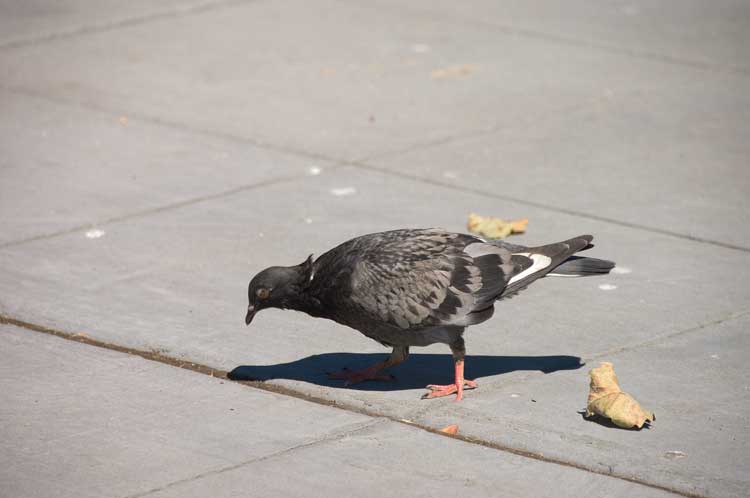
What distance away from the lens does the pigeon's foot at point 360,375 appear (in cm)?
618

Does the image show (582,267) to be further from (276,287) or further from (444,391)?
(276,287)

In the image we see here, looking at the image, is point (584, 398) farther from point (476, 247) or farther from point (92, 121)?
point (92, 121)

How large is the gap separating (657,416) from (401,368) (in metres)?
1.32

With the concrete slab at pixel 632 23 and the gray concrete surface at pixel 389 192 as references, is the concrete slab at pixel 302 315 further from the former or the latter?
the concrete slab at pixel 632 23

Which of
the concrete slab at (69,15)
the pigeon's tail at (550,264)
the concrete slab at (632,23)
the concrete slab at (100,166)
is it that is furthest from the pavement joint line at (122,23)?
the pigeon's tail at (550,264)

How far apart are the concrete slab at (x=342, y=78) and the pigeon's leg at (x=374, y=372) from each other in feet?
11.0

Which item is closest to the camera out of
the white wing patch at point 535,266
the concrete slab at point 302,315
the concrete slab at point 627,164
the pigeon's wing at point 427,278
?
the pigeon's wing at point 427,278

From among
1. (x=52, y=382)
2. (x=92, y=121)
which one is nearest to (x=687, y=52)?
(x=92, y=121)

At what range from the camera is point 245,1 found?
13.5 metres

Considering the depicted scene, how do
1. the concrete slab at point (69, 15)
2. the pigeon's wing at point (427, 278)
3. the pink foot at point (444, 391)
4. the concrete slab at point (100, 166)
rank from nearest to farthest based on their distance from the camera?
the pigeon's wing at point (427, 278)
the pink foot at point (444, 391)
the concrete slab at point (100, 166)
the concrete slab at point (69, 15)

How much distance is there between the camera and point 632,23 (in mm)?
12977

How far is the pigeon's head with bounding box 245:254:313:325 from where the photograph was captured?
5996mm

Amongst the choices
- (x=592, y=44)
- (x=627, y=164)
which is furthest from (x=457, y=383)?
(x=592, y=44)

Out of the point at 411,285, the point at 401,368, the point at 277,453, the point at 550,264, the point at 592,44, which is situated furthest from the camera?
the point at 592,44
